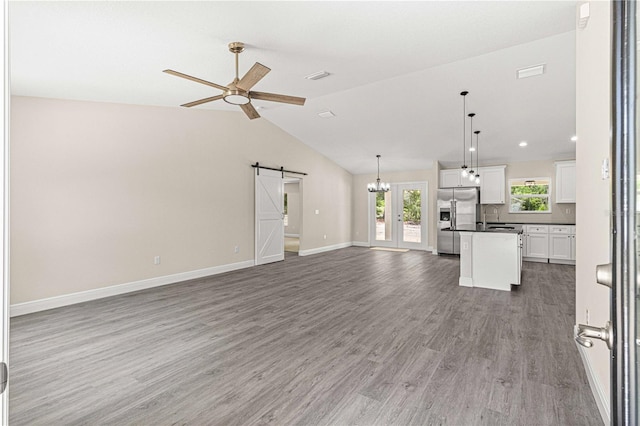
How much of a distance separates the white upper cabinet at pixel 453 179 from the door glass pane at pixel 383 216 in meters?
1.76

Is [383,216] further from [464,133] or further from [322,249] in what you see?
[464,133]

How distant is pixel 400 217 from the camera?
960 cm

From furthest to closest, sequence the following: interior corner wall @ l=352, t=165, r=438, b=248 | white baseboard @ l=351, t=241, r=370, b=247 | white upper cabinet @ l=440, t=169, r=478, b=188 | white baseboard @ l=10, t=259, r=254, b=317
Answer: white baseboard @ l=351, t=241, r=370, b=247 → interior corner wall @ l=352, t=165, r=438, b=248 → white upper cabinet @ l=440, t=169, r=478, b=188 → white baseboard @ l=10, t=259, r=254, b=317

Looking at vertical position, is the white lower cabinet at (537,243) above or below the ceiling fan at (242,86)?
below

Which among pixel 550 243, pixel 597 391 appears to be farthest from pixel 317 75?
pixel 550 243

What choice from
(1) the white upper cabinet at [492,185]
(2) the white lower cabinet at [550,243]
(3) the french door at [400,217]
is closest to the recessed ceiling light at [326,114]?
(3) the french door at [400,217]

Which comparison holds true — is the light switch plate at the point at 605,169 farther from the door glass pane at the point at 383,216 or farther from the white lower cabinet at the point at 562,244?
the door glass pane at the point at 383,216

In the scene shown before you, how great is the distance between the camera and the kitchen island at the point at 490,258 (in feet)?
15.6

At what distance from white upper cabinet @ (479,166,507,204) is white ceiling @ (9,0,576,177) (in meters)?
1.98

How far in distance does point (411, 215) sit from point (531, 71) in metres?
5.62

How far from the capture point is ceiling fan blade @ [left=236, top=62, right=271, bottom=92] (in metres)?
2.66

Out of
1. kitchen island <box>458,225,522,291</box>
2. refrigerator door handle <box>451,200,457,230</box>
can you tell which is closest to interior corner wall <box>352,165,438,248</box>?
refrigerator door handle <box>451,200,457,230</box>

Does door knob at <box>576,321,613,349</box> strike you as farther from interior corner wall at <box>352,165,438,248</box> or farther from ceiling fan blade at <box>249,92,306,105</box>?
interior corner wall at <box>352,165,438,248</box>

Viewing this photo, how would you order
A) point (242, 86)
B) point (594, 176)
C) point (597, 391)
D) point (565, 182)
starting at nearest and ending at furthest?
Result: point (597, 391) < point (594, 176) < point (242, 86) < point (565, 182)
